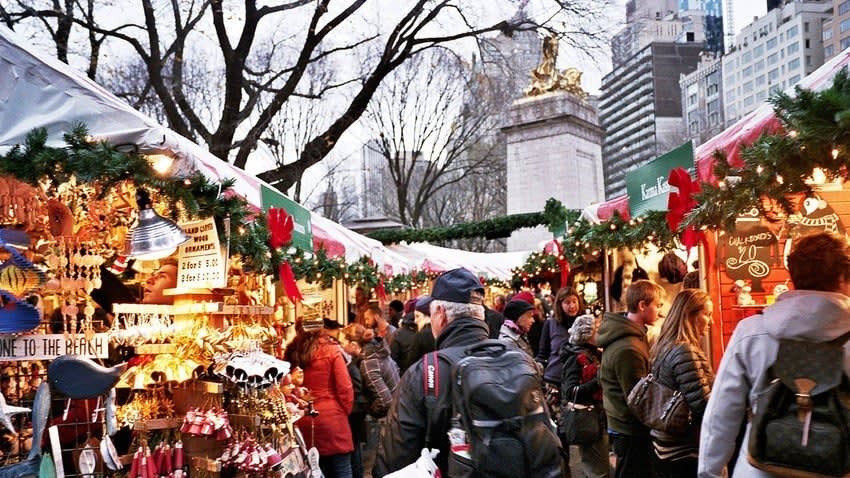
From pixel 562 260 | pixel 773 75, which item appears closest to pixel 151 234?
pixel 562 260

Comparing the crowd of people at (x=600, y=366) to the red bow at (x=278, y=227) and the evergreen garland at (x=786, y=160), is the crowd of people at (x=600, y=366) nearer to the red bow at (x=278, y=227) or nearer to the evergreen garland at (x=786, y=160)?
the evergreen garland at (x=786, y=160)

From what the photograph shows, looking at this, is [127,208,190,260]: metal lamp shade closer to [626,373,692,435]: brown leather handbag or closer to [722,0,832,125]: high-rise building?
[626,373,692,435]: brown leather handbag

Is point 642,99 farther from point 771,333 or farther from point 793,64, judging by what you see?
point 771,333

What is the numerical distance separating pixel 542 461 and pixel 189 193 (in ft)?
8.95

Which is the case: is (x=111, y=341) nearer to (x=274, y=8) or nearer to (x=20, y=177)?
(x=20, y=177)

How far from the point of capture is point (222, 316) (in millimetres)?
5633

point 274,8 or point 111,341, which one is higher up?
point 274,8

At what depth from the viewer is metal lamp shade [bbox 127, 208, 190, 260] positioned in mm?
4605

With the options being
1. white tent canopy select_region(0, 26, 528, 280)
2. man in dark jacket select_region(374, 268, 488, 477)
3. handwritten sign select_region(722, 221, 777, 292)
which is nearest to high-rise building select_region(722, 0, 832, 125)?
handwritten sign select_region(722, 221, 777, 292)

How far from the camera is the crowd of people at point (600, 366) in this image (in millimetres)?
3297

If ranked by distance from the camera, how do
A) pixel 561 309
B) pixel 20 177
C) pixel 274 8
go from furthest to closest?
pixel 274 8 < pixel 561 309 < pixel 20 177

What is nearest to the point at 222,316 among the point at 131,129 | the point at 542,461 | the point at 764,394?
the point at 131,129

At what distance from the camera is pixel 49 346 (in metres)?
4.45

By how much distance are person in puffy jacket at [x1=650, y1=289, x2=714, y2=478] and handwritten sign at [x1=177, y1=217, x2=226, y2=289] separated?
2.88 m
